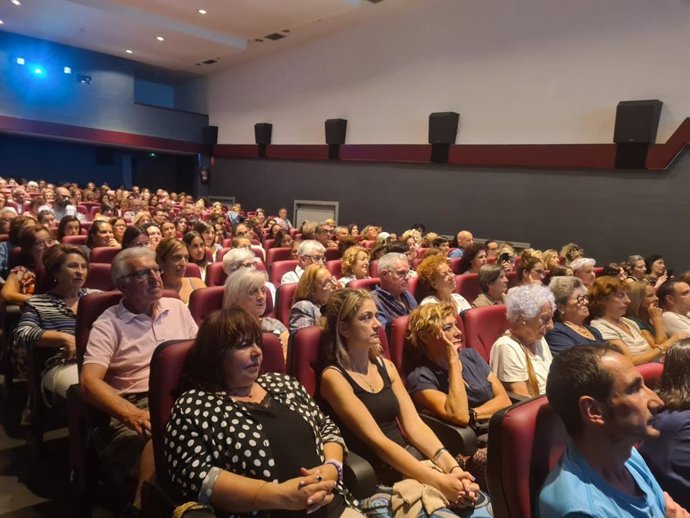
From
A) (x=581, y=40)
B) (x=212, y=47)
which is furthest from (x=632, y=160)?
(x=212, y=47)

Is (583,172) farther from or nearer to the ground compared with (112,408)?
farther from the ground

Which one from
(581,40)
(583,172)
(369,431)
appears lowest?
(369,431)

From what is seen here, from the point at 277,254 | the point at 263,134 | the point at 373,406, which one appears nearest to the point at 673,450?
the point at 373,406

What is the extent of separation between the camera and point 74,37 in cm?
1129

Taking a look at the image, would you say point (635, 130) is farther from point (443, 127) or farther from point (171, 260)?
point (171, 260)

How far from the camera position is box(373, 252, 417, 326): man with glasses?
2.96 metres

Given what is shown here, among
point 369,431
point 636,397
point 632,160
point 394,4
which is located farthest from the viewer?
point 394,4

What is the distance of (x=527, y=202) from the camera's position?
780cm

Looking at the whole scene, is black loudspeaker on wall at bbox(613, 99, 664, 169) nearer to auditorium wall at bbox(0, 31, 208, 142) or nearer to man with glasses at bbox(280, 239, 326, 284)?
man with glasses at bbox(280, 239, 326, 284)

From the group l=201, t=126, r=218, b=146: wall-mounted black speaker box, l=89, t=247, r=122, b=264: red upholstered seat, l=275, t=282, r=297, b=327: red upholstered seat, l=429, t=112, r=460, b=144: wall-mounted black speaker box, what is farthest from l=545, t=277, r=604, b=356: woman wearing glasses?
l=201, t=126, r=218, b=146: wall-mounted black speaker box

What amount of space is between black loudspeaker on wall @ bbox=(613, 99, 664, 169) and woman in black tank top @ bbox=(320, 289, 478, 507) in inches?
236

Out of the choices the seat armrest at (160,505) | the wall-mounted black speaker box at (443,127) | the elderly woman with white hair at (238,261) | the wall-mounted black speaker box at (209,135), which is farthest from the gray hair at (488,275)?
the wall-mounted black speaker box at (209,135)

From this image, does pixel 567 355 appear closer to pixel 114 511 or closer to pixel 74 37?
pixel 114 511

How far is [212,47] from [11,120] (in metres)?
4.60
